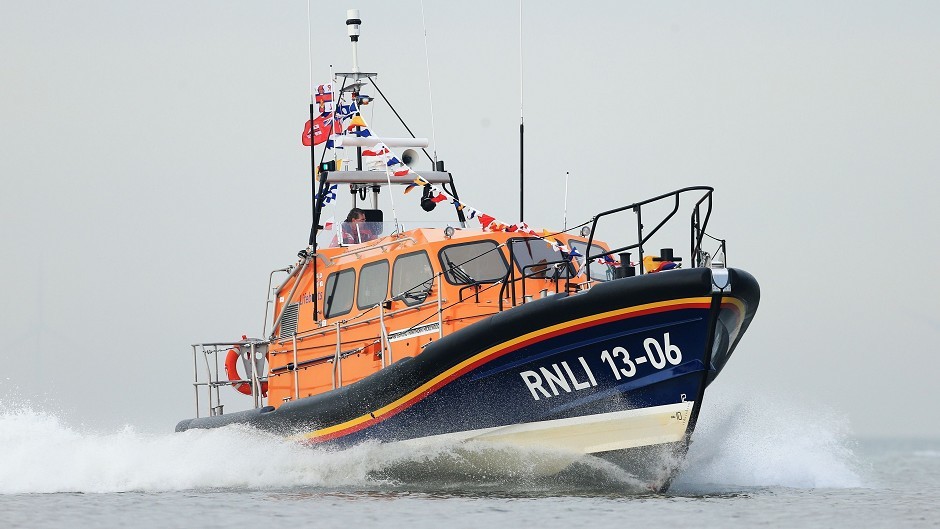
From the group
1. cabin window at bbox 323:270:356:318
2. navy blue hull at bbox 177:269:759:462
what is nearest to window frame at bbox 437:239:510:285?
navy blue hull at bbox 177:269:759:462

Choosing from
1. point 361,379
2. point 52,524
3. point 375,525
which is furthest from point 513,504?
point 52,524

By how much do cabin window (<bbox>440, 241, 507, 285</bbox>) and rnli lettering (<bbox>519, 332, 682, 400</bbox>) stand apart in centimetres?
167

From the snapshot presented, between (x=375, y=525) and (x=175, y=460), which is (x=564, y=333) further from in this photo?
(x=175, y=460)

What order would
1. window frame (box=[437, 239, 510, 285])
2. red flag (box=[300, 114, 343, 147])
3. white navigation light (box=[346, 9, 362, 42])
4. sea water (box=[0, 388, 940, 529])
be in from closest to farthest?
1. sea water (box=[0, 388, 940, 529])
2. window frame (box=[437, 239, 510, 285])
3. red flag (box=[300, 114, 343, 147])
4. white navigation light (box=[346, 9, 362, 42])

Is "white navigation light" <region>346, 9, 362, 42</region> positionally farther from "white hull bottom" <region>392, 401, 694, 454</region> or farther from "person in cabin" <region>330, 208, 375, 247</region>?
"white hull bottom" <region>392, 401, 694, 454</region>

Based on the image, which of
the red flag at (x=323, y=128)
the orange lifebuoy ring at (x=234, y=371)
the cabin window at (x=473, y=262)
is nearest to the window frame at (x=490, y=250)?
the cabin window at (x=473, y=262)

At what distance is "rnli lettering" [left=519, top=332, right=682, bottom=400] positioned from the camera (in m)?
11.5

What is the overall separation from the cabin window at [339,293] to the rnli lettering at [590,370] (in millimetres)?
2891

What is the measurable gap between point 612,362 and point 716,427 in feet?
7.07

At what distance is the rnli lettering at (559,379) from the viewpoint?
11.7m

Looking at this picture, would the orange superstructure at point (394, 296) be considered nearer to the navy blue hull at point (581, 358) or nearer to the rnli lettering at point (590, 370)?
the navy blue hull at point (581, 358)

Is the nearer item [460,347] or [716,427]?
[460,347]

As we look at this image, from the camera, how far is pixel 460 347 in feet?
39.4

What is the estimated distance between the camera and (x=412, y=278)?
531 inches
